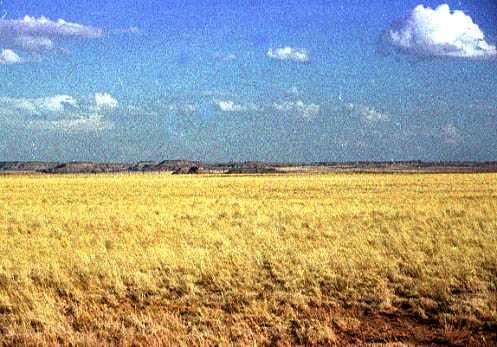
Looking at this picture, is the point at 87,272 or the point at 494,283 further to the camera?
the point at 87,272

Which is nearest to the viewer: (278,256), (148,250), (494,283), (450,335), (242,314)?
(450,335)

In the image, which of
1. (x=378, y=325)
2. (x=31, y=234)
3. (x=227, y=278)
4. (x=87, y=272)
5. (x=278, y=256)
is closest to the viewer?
(x=378, y=325)

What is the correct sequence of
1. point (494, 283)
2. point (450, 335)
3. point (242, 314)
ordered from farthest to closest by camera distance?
point (494, 283) → point (242, 314) → point (450, 335)

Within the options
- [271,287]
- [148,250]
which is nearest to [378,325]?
[271,287]

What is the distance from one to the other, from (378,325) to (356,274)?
3.18 m

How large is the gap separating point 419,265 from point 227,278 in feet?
14.1

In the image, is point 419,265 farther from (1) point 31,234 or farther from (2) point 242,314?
(1) point 31,234

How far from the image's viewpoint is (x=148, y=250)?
1477cm

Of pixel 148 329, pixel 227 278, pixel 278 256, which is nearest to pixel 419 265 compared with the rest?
pixel 278 256

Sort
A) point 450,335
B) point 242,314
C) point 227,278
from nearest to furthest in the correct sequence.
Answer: point 450,335 < point 242,314 < point 227,278

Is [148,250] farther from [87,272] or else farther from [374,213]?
[374,213]

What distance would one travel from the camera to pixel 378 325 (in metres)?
7.88

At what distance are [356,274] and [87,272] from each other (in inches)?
222

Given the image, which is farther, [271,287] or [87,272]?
[87,272]
